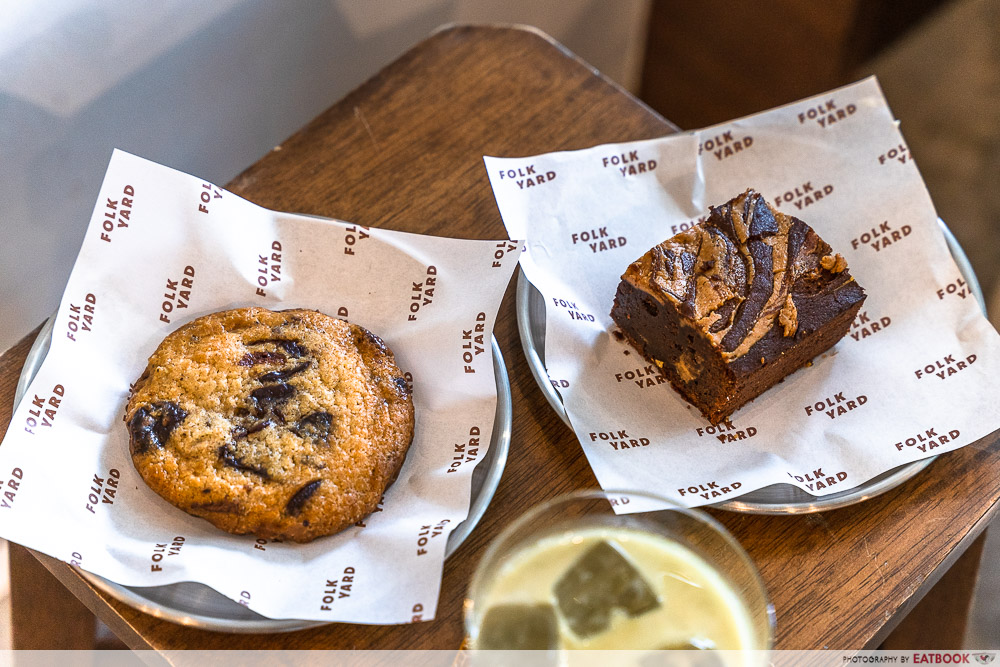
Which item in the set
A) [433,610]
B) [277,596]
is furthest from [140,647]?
[433,610]

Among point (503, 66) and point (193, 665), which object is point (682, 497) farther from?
point (503, 66)

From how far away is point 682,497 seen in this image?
1.43 meters

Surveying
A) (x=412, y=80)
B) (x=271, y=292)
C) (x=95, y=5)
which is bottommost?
(x=271, y=292)

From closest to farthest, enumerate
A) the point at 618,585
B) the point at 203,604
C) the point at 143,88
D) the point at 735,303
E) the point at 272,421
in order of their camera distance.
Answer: the point at 618,585 < the point at 203,604 < the point at 272,421 < the point at 735,303 < the point at 143,88

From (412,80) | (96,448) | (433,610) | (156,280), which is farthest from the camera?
(412,80)

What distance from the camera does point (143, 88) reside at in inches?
77.3

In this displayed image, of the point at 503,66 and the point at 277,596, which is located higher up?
the point at 503,66

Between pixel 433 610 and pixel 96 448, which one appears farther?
pixel 96 448

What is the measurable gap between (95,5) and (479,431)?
115 centimetres

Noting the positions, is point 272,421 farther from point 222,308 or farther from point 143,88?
point 143,88

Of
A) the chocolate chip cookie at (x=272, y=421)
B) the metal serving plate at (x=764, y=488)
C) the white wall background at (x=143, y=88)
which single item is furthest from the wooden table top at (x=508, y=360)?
the white wall background at (x=143, y=88)

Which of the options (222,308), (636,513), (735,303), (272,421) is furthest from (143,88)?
(636,513)

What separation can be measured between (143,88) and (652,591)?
1.52m

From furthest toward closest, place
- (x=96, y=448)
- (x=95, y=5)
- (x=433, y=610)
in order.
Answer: (x=95, y=5)
(x=96, y=448)
(x=433, y=610)
